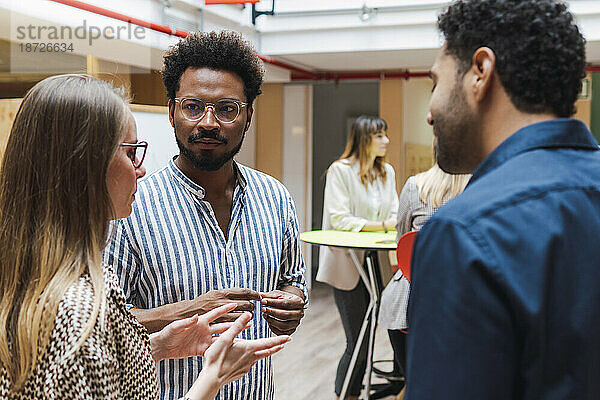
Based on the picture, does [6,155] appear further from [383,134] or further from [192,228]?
[383,134]

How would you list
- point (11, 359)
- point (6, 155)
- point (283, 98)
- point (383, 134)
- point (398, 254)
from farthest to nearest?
1. point (283, 98)
2. point (383, 134)
3. point (398, 254)
4. point (6, 155)
5. point (11, 359)

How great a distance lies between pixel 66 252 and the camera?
41.9 inches

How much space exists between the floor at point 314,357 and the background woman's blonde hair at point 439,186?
72.5 inches

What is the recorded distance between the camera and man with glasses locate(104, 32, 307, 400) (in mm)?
1611

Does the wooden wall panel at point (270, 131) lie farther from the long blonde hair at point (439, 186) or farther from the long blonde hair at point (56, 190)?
the long blonde hair at point (56, 190)

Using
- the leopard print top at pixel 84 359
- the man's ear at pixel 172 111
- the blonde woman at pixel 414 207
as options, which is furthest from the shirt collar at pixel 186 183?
the blonde woman at pixel 414 207

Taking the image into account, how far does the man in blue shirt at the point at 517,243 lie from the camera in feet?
2.55

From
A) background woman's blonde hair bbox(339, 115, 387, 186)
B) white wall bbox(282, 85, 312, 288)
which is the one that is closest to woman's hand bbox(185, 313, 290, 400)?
background woman's blonde hair bbox(339, 115, 387, 186)

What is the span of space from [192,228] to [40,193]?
0.62 meters

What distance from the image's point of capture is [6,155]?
1130 millimetres

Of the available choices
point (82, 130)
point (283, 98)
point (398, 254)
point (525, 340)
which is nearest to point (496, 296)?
point (525, 340)

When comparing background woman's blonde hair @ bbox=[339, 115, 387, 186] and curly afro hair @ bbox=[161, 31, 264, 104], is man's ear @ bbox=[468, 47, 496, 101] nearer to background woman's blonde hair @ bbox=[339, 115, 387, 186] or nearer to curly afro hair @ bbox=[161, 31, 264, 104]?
curly afro hair @ bbox=[161, 31, 264, 104]

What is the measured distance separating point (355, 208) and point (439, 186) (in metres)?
1.80

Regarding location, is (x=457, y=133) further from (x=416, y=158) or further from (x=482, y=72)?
(x=416, y=158)
